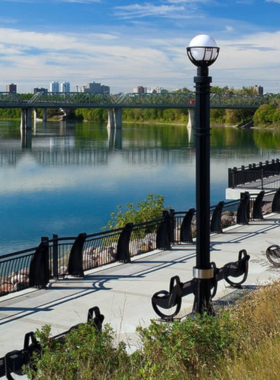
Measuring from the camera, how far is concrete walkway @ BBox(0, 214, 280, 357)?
10.8m

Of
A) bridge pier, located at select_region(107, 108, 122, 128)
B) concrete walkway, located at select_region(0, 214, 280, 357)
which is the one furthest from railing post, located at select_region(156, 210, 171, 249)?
bridge pier, located at select_region(107, 108, 122, 128)

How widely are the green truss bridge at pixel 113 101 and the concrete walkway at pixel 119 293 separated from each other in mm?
127562

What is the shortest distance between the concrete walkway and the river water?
40.4ft

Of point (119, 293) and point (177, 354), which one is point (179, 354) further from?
point (119, 293)

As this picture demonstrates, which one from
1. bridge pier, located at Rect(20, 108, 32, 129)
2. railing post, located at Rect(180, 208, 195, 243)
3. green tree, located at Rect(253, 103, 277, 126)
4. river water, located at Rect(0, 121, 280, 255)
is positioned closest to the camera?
railing post, located at Rect(180, 208, 195, 243)

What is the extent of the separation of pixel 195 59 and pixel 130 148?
8258 cm

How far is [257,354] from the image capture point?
6.50 metres

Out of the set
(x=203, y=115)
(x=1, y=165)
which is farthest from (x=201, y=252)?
(x=1, y=165)

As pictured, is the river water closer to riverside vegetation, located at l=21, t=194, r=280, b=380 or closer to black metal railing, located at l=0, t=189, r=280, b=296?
black metal railing, located at l=0, t=189, r=280, b=296

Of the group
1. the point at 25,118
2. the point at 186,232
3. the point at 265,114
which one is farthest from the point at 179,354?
the point at 265,114

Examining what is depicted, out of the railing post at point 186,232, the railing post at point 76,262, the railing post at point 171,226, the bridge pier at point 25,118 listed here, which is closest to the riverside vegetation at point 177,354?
the railing post at point 76,262

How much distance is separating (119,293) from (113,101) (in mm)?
170523

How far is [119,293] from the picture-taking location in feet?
41.8

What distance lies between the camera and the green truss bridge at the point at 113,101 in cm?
15088
